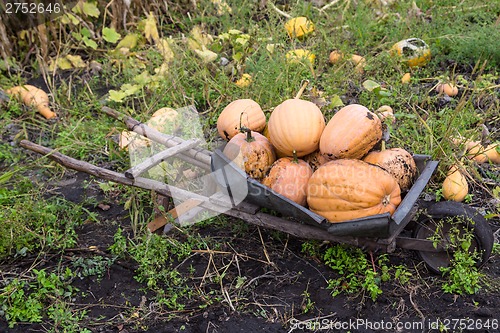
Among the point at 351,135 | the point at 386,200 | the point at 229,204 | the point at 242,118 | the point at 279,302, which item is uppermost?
the point at 351,135

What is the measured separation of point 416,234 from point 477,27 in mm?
2785

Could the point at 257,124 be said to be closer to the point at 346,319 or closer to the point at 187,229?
the point at 187,229

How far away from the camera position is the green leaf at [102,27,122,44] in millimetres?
5361

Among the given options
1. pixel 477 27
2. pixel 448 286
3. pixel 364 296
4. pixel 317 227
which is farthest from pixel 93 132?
pixel 477 27

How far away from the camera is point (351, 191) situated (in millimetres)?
2598

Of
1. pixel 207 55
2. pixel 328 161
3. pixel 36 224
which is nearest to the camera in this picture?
pixel 328 161

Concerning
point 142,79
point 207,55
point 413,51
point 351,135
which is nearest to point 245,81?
point 207,55

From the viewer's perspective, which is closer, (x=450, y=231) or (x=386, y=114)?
(x=450, y=231)

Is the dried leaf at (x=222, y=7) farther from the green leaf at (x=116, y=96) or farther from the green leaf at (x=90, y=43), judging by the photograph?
the green leaf at (x=116, y=96)

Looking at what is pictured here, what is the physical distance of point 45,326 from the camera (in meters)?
2.74

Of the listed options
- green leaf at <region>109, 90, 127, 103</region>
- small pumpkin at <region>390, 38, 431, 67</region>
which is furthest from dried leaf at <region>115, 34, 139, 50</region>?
small pumpkin at <region>390, 38, 431, 67</region>

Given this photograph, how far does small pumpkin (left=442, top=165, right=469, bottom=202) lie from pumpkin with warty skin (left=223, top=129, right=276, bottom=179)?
1.03m

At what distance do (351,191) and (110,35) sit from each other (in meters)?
3.57

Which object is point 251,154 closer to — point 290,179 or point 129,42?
point 290,179
